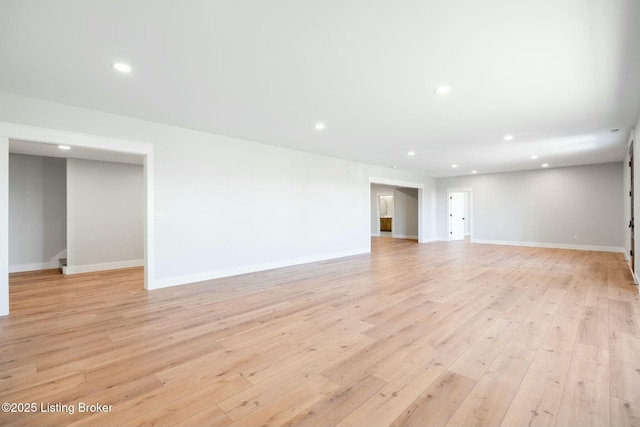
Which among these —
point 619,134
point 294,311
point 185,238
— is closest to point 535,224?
point 619,134

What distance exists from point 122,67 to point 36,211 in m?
5.84

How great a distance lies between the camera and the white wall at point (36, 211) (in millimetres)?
6141

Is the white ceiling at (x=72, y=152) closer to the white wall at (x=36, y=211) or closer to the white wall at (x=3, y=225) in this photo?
the white wall at (x=36, y=211)

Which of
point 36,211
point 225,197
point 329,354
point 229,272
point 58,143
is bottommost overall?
point 329,354

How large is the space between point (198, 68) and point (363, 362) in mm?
3002

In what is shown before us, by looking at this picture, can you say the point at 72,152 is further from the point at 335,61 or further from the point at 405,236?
the point at 405,236

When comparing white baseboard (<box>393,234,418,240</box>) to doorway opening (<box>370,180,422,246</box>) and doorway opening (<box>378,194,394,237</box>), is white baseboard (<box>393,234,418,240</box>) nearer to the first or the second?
doorway opening (<box>370,180,422,246</box>)

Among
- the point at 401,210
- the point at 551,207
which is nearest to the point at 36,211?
the point at 401,210

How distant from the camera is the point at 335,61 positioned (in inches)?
105

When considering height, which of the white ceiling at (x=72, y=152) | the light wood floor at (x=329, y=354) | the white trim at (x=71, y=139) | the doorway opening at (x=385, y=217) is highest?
the white ceiling at (x=72, y=152)

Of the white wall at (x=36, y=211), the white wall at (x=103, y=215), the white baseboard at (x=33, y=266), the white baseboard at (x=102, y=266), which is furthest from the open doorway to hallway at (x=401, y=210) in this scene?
the white baseboard at (x=33, y=266)

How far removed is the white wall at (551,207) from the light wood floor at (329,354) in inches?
196

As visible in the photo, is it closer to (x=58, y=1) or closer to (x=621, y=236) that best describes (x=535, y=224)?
(x=621, y=236)

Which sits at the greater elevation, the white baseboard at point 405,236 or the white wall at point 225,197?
the white wall at point 225,197
